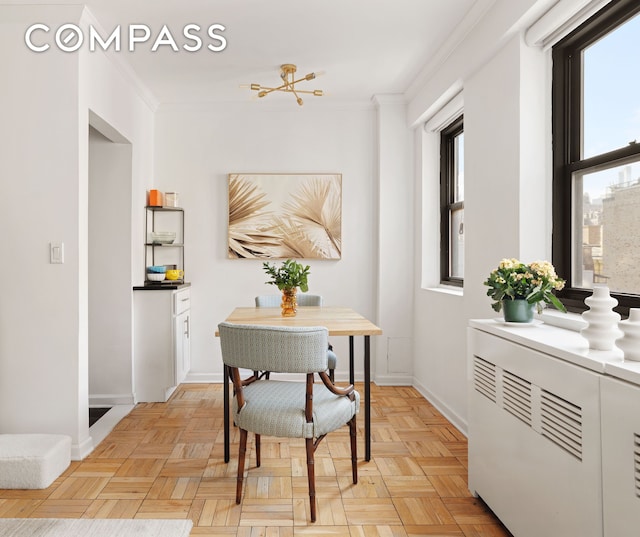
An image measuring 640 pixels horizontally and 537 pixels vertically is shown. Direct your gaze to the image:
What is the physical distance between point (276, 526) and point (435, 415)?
1866mm

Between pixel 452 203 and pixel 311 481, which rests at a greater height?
pixel 452 203

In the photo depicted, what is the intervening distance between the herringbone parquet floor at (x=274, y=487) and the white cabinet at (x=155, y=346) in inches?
20.6

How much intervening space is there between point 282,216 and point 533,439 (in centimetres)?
318

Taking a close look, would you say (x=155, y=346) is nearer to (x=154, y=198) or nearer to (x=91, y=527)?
(x=154, y=198)

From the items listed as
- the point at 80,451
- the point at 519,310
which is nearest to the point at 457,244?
the point at 519,310

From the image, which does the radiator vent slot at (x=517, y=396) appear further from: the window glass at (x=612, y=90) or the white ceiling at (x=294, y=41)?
the white ceiling at (x=294, y=41)

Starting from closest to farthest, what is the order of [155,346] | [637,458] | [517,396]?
[637,458], [517,396], [155,346]

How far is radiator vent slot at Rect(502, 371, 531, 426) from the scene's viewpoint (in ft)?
5.87

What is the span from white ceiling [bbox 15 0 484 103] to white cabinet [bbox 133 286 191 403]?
1768 mm

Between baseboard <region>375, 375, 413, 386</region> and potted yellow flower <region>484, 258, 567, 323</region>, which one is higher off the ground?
potted yellow flower <region>484, 258, 567, 323</region>

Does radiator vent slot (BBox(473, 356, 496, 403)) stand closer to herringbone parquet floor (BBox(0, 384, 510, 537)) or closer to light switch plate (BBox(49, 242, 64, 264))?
herringbone parquet floor (BBox(0, 384, 510, 537))

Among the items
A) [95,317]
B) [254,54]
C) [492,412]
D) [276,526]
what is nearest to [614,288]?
[492,412]

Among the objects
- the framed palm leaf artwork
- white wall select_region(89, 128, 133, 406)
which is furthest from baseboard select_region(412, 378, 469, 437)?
white wall select_region(89, 128, 133, 406)

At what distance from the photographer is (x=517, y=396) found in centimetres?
186
